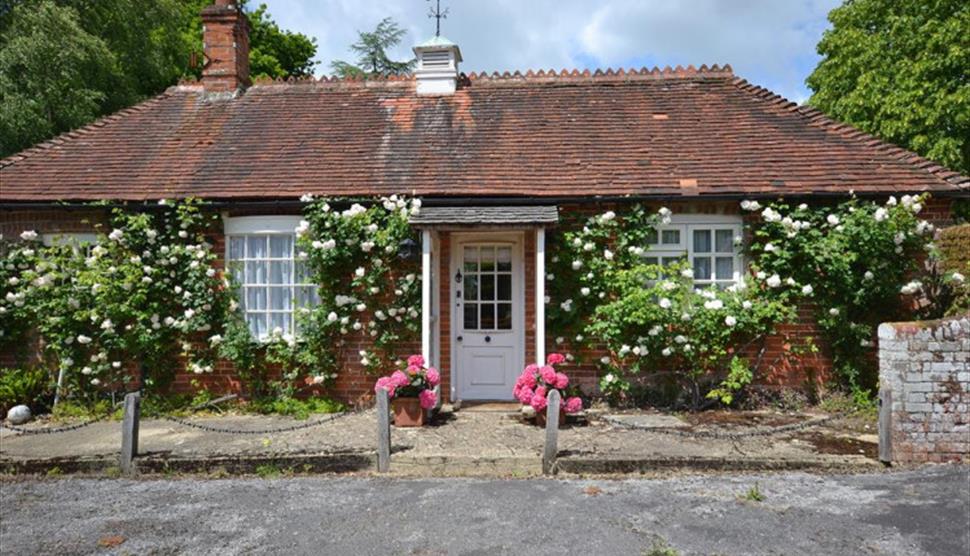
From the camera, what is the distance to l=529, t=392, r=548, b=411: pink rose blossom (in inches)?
303

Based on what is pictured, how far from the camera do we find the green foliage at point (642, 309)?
864 cm

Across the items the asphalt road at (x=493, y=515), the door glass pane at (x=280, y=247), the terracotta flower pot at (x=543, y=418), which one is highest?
the door glass pane at (x=280, y=247)

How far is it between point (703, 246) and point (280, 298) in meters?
6.47

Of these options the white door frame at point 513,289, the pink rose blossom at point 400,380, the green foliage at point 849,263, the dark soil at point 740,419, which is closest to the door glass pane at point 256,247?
the white door frame at point 513,289

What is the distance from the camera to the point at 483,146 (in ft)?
34.1

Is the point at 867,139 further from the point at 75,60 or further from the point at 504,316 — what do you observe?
the point at 75,60

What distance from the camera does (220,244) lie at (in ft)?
31.2

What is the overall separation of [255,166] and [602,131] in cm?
590

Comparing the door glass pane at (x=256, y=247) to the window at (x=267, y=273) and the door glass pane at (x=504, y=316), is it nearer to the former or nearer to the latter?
the window at (x=267, y=273)

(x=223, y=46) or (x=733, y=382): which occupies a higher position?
(x=223, y=46)

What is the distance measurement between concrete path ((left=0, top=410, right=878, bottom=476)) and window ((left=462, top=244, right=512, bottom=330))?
5.98 feet

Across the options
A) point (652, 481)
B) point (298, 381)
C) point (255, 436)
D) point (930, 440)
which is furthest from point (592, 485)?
point (298, 381)

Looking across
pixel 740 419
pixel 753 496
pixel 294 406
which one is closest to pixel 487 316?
pixel 294 406

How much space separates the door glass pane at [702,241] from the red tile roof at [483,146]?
2.01ft
